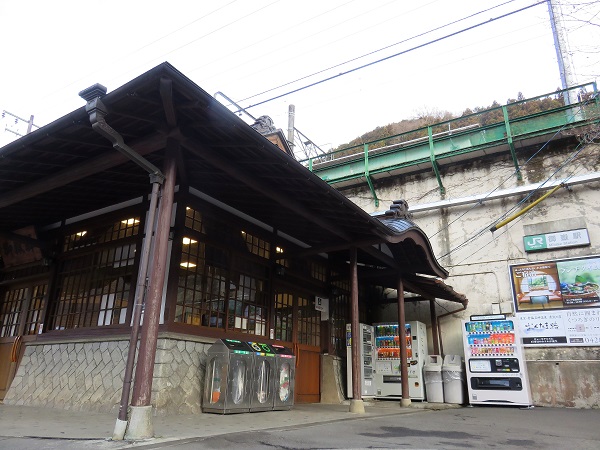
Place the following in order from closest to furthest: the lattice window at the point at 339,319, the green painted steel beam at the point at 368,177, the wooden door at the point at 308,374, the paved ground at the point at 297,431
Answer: the paved ground at the point at 297,431
the wooden door at the point at 308,374
the lattice window at the point at 339,319
the green painted steel beam at the point at 368,177

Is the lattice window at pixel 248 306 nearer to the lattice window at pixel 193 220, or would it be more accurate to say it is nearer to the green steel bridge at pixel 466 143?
the lattice window at pixel 193 220

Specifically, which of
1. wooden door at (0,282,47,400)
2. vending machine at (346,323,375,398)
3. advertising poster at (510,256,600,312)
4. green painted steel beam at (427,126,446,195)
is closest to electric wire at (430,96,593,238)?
green painted steel beam at (427,126,446,195)

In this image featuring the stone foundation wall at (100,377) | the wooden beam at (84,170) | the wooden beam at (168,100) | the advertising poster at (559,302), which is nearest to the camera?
the wooden beam at (168,100)

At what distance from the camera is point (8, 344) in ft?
30.6

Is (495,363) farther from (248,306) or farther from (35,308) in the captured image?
(35,308)

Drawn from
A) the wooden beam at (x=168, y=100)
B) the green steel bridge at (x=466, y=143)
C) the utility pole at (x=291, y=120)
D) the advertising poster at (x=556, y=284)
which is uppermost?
the utility pole at (x=291, y=120)

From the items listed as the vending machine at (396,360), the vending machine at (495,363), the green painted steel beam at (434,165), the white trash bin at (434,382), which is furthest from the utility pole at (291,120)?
the white trash bin at (434,382)

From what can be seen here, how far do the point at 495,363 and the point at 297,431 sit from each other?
707 centimetres

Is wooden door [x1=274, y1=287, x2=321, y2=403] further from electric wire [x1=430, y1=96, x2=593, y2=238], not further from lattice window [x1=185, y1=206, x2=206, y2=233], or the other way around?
electric wire [x1=430, y1=96, x2=593, y2=238]

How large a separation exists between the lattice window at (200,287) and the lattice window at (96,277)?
1.11 meters

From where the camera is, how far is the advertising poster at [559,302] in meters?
10.9

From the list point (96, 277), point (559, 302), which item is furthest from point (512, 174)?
point (96, 277)

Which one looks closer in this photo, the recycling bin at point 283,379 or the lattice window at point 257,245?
the recycling bin at point 283,379

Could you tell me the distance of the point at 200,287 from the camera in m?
7.53
